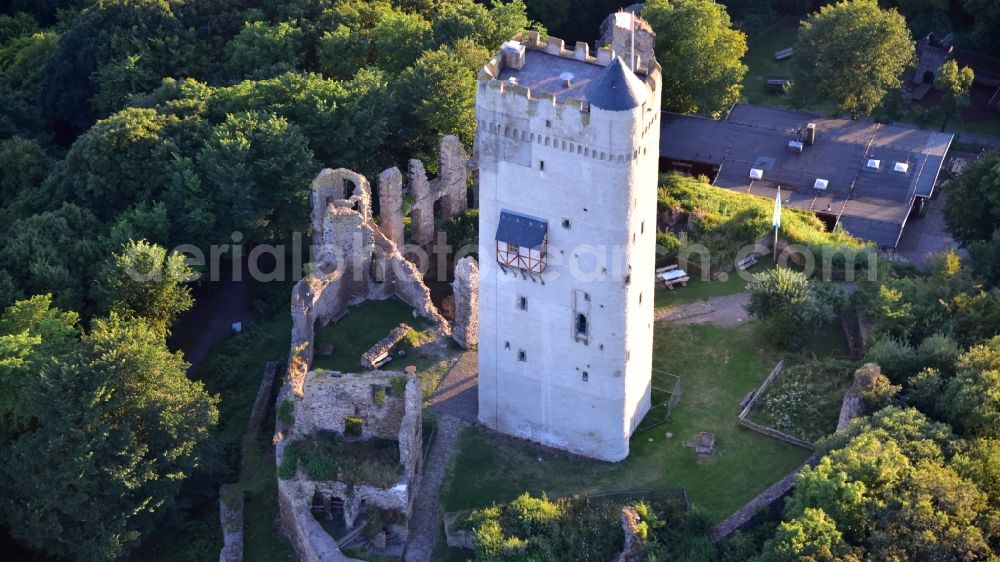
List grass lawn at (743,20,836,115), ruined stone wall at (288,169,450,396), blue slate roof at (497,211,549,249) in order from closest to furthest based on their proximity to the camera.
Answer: blue slate roof at (497,211,549,249) → ruined stone wall at (288,169,450,396) → grass lawn at (743,20,836,115)

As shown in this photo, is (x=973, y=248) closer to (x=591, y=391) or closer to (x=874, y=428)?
(x=874, y=428)

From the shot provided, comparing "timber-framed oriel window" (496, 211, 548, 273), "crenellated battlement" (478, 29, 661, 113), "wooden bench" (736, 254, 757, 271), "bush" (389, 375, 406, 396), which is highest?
"crenellated battlement" (478, 29, 661, 113)

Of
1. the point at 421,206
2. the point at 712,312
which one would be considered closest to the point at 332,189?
the point at 421,206

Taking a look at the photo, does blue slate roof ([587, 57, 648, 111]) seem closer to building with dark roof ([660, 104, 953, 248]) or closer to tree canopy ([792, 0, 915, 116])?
building with dark roof ([660, 104, 953, 248])

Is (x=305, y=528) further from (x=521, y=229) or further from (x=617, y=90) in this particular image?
(x=617, y=90)

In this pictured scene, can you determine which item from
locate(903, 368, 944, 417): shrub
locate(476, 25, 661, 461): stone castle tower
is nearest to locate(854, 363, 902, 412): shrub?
locate(903, 368, 944, 417): shrub

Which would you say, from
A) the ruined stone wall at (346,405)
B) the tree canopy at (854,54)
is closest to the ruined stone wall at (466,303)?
the ruined stone wall at (346,405)
